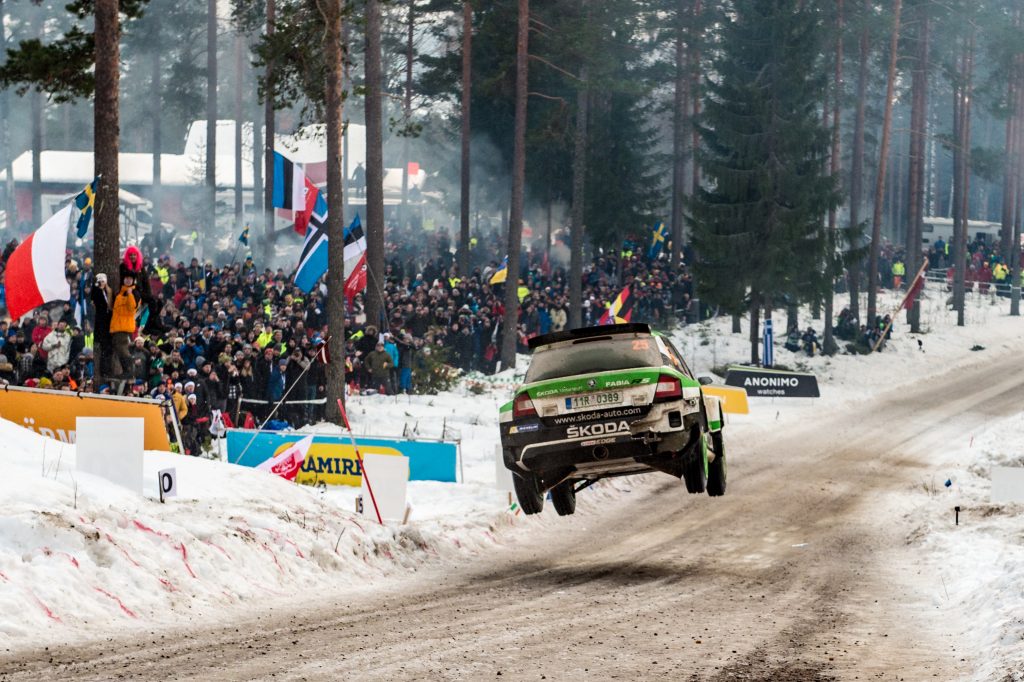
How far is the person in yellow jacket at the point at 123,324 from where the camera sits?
1742 centimetres

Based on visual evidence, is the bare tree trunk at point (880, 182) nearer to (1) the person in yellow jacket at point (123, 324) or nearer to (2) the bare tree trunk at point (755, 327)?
(2) the bare tree trunk at point (755, 327)

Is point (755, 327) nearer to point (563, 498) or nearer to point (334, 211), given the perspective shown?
point (334, 211)

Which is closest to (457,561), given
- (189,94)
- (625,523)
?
(625,523)

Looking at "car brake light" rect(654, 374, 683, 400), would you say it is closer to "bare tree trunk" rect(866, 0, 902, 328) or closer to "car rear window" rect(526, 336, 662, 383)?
"car rear window" rect(526, 336, 662, 383)

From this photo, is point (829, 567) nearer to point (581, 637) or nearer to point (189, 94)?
point (581, 637)

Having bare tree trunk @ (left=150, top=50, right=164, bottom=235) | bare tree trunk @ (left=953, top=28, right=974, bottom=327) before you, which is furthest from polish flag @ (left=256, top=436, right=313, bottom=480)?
bare tree trunk @ (left=150, top=50, right=164, bottom=235)

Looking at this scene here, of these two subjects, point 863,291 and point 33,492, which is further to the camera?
point 863,291

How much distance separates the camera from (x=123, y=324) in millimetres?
17609

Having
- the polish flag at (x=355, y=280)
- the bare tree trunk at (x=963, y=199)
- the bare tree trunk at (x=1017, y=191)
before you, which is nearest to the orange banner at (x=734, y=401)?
the polish flag at (x=355, y=280)

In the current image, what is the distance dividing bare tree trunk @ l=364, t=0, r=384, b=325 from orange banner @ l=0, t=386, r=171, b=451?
1522 centimetres

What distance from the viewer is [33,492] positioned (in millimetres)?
11938

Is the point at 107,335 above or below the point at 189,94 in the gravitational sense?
below

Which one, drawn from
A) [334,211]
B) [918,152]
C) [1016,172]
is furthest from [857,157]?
[334,211]

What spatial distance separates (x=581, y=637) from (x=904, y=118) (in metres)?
95.3
